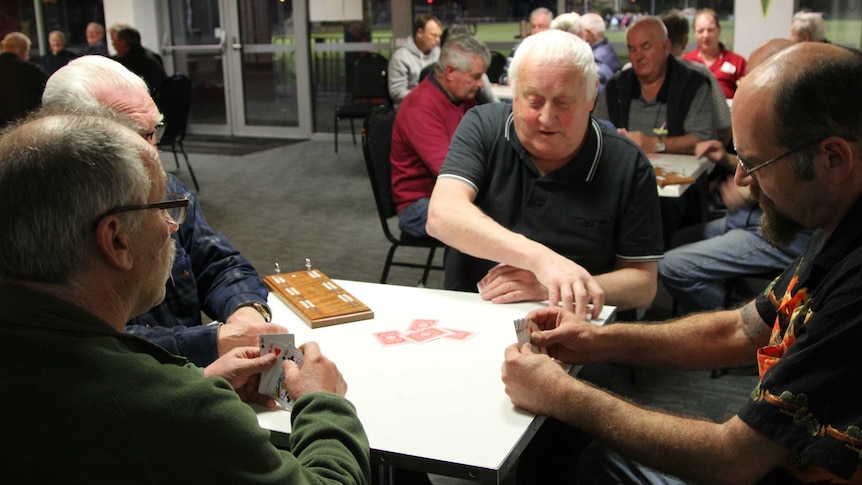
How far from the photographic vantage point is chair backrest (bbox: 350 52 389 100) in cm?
891

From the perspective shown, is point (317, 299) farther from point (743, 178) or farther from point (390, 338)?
point (743, 178)

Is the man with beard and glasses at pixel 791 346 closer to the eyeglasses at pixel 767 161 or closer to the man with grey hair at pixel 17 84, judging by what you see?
the eyeglasses at pixel 767 161

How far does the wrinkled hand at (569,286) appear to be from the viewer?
198cm

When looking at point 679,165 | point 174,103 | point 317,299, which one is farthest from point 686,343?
point 174,103

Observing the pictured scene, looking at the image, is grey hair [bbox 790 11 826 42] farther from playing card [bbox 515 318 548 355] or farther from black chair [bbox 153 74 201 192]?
playing card [bbox 515 318 548 355]

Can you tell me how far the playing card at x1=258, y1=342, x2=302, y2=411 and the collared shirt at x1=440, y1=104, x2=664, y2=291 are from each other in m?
1.11

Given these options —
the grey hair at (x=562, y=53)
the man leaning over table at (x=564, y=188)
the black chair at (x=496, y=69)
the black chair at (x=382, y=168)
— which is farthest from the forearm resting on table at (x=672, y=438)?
the black chair at (x=496, y=69)

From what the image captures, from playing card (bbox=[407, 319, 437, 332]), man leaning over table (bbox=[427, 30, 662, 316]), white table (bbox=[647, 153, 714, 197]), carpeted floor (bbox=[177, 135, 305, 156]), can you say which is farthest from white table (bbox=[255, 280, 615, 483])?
carpeted floor (bbox=[177, 135, 305, 156])

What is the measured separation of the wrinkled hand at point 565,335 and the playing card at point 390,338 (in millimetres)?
304

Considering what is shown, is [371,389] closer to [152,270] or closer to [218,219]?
[152,270]

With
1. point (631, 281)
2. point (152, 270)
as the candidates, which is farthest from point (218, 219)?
point (152, 270)

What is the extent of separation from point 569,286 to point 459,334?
0.32 m

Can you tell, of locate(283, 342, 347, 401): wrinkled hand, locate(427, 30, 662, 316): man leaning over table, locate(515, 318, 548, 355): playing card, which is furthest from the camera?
locate(427, 30, 662, 316): man leaning over table

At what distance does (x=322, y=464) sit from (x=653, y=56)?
3.88m
